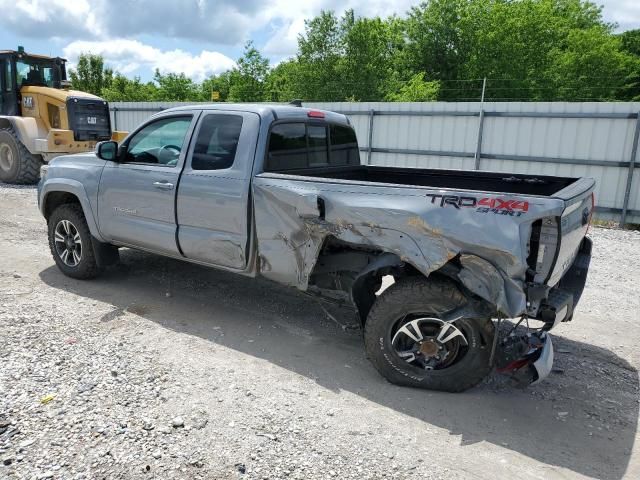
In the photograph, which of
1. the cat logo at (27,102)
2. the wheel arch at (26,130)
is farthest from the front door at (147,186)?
the cat logo at (27,102)

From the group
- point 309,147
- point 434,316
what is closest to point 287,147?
point 309,147

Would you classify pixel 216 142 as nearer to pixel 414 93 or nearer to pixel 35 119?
pixel 35 119

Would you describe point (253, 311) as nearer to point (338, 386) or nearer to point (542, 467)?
point (338, 386)

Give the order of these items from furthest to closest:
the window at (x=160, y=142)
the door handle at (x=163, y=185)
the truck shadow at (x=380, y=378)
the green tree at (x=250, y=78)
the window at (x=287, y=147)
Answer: the green tree at (x=250, y=78) → the window at (x=160, y=142) → the door handle at (x=163, y=185) → the window at (x=287, y=147) → the truck shadow at (x=380, y=378)

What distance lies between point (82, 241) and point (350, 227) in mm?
3431

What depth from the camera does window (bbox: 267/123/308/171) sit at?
4570mm

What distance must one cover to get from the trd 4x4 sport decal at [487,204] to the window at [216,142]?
77.7 inches

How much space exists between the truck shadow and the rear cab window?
4.88 feet

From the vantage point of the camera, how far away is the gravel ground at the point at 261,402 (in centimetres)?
297

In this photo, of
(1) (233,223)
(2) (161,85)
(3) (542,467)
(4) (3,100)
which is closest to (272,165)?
(1) (233,223)

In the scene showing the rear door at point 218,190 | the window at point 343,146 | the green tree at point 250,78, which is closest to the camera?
the rear door at point 218,190

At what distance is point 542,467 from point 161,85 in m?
38.2

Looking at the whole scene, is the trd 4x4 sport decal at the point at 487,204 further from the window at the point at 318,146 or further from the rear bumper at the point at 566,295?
the window at the point at 318,146

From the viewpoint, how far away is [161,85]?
37.1m
